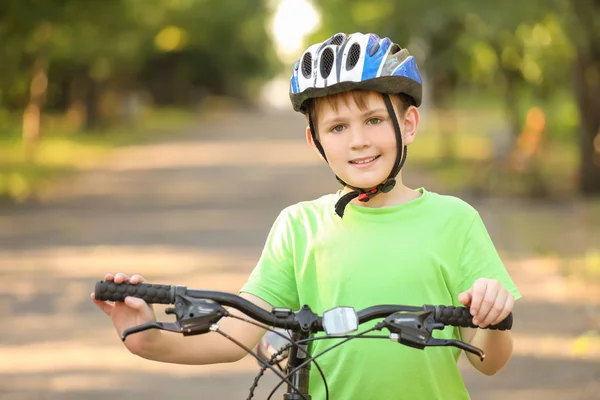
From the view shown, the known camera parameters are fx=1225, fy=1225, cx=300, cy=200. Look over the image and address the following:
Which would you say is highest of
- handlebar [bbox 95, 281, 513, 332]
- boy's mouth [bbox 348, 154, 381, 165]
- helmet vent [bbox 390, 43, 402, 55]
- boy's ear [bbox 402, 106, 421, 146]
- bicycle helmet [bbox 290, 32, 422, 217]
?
helmet vent [bbox 390, 43, 402, 55]

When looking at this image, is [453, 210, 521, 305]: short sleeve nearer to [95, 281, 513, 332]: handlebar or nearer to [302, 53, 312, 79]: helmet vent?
[95, 281, 513, 332]: handlebar

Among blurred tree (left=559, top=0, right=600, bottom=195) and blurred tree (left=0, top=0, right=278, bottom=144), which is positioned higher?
blurred tree (left=0, top=0, right=278, bottom=144)

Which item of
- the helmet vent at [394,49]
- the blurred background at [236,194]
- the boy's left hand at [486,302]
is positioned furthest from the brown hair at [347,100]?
the blurred background at [236,194]

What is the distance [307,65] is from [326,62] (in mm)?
64

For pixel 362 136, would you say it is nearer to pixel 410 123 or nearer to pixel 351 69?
pixel 351 69

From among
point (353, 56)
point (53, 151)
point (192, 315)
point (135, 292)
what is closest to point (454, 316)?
point (192, 315)

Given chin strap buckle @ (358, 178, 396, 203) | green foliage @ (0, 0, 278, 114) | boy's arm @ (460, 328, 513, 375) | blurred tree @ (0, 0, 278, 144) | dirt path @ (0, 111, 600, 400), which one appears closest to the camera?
boy's arm @ (460, 328, 513, 375)

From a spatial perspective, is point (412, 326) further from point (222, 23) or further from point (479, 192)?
point (222, 23)

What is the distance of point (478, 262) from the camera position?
338cm

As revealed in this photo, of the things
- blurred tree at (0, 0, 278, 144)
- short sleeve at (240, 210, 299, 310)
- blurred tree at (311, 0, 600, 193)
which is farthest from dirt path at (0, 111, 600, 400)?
short sleeve at (240, 210, 299, 310)

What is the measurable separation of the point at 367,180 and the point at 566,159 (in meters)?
27.9

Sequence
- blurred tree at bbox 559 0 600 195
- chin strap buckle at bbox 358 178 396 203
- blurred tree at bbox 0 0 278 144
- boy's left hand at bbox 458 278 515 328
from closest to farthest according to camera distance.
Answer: boy's left hand at bbox 458 278 515 328
chin strap buckle at bbox 358 178 396 203
blurred tree at bbox 559 0 600 195
blurred tree at bbox 0 0 278 144

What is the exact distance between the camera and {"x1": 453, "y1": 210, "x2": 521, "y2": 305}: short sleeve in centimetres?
333

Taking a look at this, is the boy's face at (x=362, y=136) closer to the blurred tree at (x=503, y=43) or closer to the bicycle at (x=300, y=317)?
the bicycle at (x=300, y=317)
